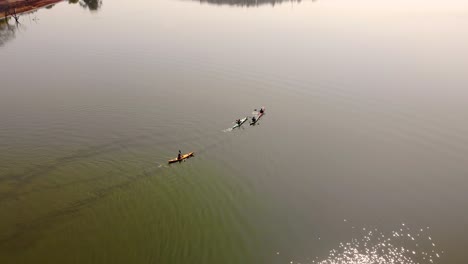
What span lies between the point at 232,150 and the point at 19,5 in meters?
78.9

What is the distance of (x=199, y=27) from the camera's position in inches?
2680

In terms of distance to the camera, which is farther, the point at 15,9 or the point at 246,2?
the point at 246,2

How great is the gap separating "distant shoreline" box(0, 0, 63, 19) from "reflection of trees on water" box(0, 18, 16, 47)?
3082mm

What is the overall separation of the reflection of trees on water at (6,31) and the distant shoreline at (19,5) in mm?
3082

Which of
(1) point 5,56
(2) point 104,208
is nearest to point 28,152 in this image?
(2) point 104,208

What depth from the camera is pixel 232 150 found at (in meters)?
30.3

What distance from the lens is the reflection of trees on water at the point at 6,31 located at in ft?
200

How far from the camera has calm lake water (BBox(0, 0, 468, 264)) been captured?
21.0 metres

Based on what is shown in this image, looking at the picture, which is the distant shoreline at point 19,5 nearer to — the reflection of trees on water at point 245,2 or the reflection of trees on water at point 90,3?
the reflection of trees on water at point 90,3

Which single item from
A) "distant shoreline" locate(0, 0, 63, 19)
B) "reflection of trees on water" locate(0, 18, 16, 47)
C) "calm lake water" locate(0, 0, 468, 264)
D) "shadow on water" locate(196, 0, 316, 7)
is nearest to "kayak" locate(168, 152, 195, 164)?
"calm lake water" locate(0, 0, 468, 264)

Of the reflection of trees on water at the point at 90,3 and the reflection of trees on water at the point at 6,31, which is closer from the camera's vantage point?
the reflection of trees on water at the point at 6,31

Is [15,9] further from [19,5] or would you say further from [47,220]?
[47,220]

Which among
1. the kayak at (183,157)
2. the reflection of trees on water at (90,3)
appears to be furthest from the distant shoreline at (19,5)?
the kayak at (183,157)

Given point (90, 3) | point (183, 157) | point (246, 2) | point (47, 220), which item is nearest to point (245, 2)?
point (246, 2)
